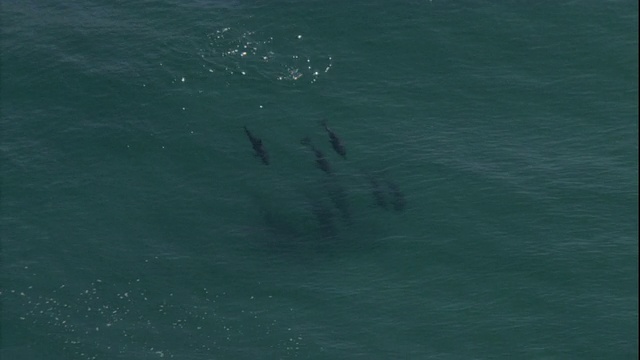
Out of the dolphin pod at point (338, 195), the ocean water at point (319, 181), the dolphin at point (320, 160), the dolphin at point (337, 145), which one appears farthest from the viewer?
the dolphin at point (337, 145)

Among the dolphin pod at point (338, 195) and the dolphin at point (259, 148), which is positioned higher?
the dolphin at point (259, 148)

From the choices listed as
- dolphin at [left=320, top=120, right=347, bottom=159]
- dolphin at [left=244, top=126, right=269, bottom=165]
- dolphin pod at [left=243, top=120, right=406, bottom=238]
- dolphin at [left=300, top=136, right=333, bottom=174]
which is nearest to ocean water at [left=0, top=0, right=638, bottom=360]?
dolphin pod at [left=243, top=120, right=406, bottom=238]

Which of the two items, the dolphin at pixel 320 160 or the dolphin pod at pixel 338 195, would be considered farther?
the dolphin at pixel 320 160

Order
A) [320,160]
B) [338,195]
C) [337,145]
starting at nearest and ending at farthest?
[338,195] → [320,160] → [337,145]

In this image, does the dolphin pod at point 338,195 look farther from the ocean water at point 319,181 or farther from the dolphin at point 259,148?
the ocean water at point 319,181

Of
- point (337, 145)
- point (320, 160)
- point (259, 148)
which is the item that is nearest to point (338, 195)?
point (320, 160)

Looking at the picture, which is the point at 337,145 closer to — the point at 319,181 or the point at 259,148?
→ the point at 319,181

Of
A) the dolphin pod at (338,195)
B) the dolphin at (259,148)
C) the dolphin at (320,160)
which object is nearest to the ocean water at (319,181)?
the dolphin pod at (338,195)

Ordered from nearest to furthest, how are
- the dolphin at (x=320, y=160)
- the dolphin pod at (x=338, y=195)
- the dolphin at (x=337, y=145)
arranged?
the dolphin pod at (x=338, y=195) → the dolphin at (x=320, y=160) → the dolphin at (x=337, y=145)

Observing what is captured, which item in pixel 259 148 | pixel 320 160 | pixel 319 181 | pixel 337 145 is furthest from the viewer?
pixel 259 148
